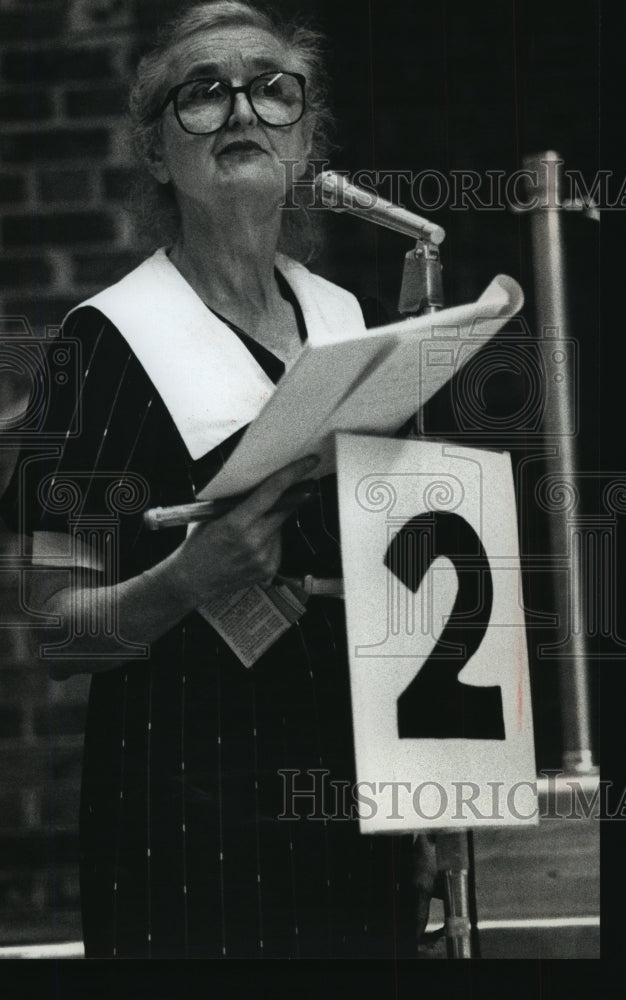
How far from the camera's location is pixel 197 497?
209 cm

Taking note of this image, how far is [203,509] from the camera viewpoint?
205cm

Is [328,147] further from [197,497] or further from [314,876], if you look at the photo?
[314,876]

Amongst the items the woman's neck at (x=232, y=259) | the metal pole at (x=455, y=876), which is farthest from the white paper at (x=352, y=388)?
the metal pole at (x=455, y=876)

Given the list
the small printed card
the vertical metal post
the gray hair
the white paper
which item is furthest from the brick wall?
the vertical metal post

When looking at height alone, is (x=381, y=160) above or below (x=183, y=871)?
above

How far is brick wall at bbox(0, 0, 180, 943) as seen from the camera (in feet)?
7.30

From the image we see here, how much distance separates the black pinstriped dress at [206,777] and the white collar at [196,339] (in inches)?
1.0

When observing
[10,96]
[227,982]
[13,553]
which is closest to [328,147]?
[10,96]

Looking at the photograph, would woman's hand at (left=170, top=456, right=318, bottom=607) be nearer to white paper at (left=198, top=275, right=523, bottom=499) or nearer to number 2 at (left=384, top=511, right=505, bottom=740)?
white paper at (left=198, top=275, right=523, bottom=499)

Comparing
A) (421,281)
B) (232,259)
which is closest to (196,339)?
(232,259)

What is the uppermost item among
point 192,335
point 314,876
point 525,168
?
point 525,168

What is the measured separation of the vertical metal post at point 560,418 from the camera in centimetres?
224

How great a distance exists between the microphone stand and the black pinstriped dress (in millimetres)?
34

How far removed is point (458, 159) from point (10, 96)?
2.42 feet
